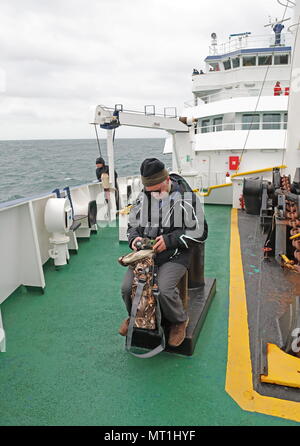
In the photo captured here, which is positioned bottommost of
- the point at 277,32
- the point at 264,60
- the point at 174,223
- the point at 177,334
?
the point at 177,334

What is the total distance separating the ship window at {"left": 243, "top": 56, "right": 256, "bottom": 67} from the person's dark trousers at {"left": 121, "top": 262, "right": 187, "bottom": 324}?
597 inches

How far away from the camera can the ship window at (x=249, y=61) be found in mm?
15148

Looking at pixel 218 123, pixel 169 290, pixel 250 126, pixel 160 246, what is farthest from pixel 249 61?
pixel 169 290

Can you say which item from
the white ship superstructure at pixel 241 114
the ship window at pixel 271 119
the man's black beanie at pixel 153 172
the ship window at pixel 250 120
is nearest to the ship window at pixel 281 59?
the white ship superstructure at pixel 241 114

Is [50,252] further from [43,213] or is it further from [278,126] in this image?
[278,126]

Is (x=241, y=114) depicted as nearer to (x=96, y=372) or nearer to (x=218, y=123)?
(x=218, y=123)

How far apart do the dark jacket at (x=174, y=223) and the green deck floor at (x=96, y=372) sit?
32.7 inches

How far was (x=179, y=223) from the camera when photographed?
286 centimetres

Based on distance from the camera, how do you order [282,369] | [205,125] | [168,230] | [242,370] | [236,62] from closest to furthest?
[282,369]
[242,370]
[168,230]
[205,125]
[236,62]

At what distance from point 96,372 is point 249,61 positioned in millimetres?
16050

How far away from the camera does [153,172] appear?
2705mm

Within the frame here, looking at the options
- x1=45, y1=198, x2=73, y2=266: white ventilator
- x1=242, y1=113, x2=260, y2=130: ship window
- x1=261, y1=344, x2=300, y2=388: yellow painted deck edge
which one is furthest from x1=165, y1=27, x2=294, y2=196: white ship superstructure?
x1=261, y1=344, x2=300, y2=388: yellow painted deck edge

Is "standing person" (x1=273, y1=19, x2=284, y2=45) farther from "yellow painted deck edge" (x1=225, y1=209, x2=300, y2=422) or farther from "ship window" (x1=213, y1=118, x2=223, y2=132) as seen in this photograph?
"yellow painted deck edge" (x1=225, y1=209, x2=300, y2=422)

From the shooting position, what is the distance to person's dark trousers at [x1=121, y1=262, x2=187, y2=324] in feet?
8.55
